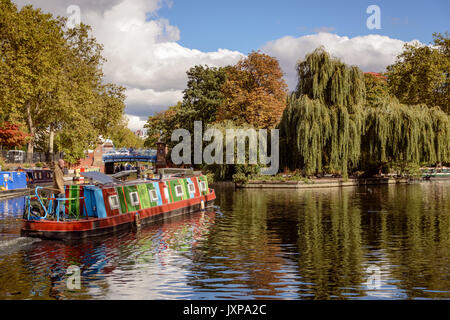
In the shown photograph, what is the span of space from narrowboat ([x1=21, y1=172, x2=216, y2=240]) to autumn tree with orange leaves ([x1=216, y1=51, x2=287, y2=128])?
3022 cm

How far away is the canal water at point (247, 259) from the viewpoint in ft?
36.9

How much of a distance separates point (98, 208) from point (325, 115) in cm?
2696

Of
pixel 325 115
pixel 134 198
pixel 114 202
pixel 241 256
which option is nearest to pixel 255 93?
pixel 325 115

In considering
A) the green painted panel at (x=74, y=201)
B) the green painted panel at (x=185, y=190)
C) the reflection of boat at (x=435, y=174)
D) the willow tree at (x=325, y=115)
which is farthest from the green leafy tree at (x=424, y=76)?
the green painted panel at (x=74, y=201)

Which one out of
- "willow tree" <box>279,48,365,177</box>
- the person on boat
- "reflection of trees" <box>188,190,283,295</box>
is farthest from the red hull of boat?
"willow tree" <box>279,48,365,177</box>

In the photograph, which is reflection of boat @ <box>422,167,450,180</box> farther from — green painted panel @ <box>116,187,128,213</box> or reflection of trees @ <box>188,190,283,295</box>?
green painted panel @ <box>116,187,128,213</box>

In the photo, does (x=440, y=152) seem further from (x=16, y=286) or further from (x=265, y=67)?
(x=16, y=286)

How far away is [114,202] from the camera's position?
20.4 meters

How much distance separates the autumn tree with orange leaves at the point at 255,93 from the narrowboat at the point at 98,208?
30.2m

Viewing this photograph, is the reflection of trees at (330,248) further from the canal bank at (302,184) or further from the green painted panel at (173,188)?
the canal bank at (302,184)

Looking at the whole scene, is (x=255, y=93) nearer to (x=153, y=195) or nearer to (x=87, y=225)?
(x=153, y=195)

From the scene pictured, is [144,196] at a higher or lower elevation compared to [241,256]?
higher

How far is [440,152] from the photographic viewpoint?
4650 cm
